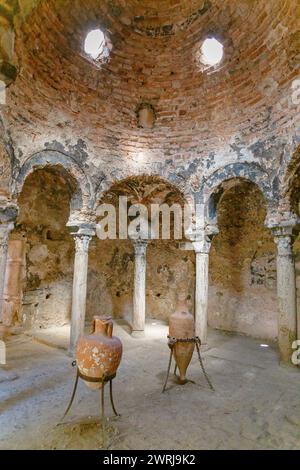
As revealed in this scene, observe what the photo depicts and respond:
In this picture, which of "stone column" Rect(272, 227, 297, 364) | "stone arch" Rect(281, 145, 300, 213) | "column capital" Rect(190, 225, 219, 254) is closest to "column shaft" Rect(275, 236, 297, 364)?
"stone column" Rect(272, 227, 297, 364)

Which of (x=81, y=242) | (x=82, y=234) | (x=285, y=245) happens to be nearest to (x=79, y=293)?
(x=81, y=242)

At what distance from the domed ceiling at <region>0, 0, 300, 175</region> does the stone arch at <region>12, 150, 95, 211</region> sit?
9.6 inches

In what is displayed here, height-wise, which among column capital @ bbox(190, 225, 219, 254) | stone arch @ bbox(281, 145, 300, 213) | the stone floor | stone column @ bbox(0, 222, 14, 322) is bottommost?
the stone floor

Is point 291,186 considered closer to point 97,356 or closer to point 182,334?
point 182,334

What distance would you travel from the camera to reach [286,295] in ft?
18.0

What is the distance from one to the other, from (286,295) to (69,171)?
16.3 ft

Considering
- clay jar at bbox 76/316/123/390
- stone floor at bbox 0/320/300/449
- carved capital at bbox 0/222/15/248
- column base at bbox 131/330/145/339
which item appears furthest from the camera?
column base at bbox 131/330/145/339

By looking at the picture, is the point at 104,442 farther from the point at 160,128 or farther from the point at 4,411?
the point at 160,128

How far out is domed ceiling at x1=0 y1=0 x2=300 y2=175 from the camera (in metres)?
5.35

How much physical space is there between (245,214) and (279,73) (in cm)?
381

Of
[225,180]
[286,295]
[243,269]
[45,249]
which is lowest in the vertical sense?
[286,295]

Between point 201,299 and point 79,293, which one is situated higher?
point 79,293

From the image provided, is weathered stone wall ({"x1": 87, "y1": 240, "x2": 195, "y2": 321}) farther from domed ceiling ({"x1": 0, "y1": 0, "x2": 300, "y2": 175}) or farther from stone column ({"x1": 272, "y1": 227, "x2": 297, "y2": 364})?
stone column ({"x1": 272, "y1": 227, "x2": 297, "y2": 364})

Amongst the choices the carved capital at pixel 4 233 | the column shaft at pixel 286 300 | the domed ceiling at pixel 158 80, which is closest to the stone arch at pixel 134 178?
the domed ceiling at pixel 158 80
